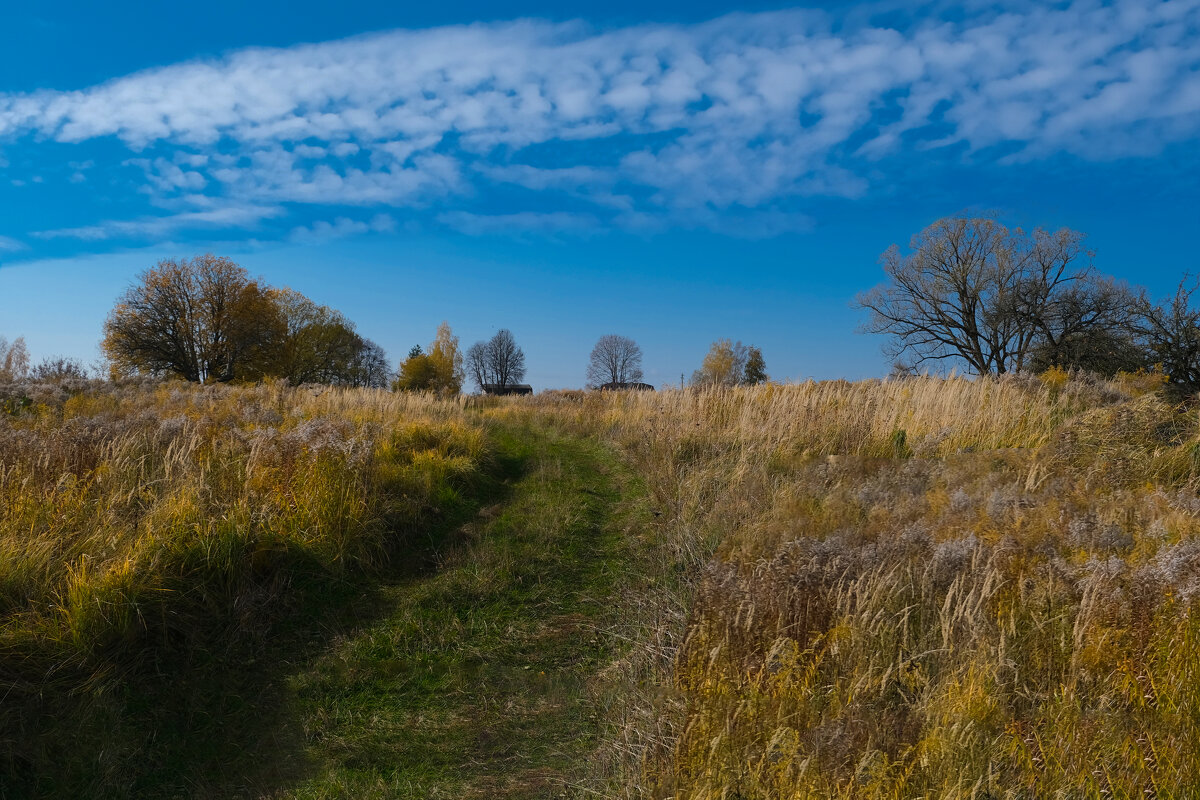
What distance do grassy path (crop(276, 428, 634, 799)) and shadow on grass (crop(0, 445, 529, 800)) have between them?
18 cm

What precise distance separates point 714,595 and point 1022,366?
103ft

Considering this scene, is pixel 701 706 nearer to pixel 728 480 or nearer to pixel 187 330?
pixel 728 480

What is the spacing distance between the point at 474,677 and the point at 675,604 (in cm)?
142

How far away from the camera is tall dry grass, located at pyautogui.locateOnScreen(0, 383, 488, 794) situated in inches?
135

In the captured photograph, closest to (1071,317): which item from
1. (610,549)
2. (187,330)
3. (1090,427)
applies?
(1090,427)

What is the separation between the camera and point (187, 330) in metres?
31.3

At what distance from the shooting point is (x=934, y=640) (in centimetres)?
308

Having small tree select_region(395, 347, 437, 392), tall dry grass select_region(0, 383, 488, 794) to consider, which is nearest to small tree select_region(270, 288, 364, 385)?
small tree select_region(395, 347, 437, 392)

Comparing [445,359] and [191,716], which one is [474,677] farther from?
[445,359]

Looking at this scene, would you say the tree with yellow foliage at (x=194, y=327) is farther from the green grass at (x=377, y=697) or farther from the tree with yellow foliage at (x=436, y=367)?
the green grass at (x=377, y=697)

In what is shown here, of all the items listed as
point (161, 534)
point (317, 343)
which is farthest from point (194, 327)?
point (161, 534)

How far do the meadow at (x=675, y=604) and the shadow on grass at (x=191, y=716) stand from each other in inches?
1.1

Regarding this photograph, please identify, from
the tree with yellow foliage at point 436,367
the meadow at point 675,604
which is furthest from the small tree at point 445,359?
the meadow at point 675,604

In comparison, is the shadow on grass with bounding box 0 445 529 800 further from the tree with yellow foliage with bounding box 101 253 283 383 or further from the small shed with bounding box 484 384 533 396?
the small shed with bounding box 484 384 533 396
